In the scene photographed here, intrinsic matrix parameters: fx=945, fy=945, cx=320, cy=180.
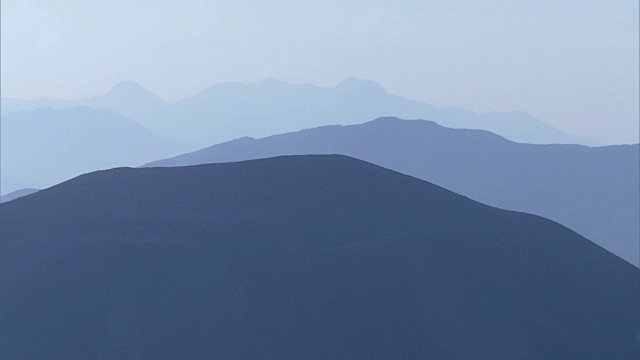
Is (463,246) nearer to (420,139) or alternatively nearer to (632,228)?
(632,228)

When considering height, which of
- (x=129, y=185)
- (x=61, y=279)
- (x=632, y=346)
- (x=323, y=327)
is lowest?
(x=632, y=346)

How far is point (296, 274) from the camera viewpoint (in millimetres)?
40062

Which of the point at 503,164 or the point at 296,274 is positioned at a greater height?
the point at 503,164

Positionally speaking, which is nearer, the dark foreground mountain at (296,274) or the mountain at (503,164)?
the dark foreground mountain at (296,274)

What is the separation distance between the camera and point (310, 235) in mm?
43438

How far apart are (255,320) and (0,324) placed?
10.3 m

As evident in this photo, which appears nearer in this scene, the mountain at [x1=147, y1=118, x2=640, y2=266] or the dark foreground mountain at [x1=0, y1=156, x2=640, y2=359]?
the dark foreground mountain at [x1=0, y1=156, x2=640, y2=359]

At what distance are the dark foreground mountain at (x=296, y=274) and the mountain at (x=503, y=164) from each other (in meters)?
67.0

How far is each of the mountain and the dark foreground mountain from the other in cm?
6701

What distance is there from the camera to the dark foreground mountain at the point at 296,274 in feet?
123

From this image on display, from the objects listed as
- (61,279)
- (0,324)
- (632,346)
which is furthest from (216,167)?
(632,346)

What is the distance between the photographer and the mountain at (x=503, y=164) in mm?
119562

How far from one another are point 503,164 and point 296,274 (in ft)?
332

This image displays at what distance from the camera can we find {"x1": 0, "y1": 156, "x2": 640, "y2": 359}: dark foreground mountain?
3738 cm
